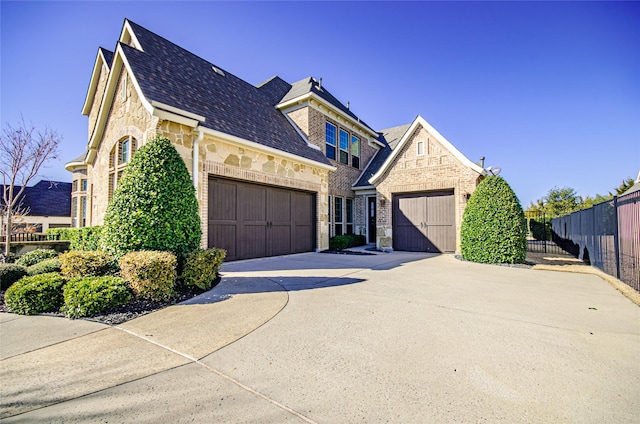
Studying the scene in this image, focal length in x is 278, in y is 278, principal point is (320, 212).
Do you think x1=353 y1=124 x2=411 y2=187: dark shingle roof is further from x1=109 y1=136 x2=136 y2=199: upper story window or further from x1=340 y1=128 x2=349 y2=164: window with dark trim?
x1=109 y1=136 x2=136 y2=199: upper story window

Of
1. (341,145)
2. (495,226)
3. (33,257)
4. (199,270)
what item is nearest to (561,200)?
(341,145)

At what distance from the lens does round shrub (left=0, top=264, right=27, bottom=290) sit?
18.8ft

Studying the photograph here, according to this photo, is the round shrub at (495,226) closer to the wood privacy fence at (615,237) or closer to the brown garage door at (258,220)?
the wood privacy fence at (615,237)

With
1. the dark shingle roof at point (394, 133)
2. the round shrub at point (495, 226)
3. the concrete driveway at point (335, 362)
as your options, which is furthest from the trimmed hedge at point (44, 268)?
the dark shingle roof at point (394, 133)

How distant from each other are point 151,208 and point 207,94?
228 inches

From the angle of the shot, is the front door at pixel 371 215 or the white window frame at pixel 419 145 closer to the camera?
the white window frame at pixel 419 145

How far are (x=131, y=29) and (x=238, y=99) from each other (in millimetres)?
3970

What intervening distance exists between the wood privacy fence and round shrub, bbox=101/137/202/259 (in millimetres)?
9139

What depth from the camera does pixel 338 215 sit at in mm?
14883

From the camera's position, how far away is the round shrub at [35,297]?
428 centimetres

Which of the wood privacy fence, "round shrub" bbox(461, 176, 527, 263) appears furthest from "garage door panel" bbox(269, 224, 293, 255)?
the wood privacy fence

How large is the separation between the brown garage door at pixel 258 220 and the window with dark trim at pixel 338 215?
9.18 ft

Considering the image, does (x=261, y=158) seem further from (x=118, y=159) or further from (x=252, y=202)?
(x=118, y=159)

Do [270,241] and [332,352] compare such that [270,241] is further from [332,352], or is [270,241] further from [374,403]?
[374,403]
